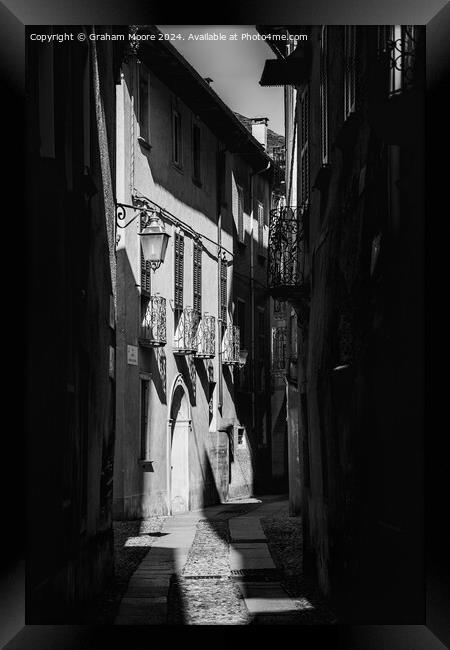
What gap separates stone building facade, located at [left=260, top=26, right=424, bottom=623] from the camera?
22.1 ft

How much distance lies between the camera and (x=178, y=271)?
8.10 metres

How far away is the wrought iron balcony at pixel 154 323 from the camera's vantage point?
7.97 meters

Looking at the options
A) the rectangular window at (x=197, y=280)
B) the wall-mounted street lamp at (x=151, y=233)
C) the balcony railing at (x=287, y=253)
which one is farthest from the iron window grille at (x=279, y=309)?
the wall-mounted street lamp at (x=151, y=233)

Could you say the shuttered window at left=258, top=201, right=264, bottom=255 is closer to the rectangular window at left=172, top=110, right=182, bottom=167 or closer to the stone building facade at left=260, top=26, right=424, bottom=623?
the stone building facade at left=260, top=26, right=424, bottom=623

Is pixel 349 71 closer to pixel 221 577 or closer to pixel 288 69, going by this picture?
pixel 288 69

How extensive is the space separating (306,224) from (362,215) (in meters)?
0.94

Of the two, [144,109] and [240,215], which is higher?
[144,109]

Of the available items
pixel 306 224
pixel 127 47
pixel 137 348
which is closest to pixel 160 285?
pixel 137 348

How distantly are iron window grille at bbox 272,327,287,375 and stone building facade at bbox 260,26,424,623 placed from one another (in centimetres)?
24

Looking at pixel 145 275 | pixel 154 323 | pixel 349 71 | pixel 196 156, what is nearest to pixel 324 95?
pixel 349 71

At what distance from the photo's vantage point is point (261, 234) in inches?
332

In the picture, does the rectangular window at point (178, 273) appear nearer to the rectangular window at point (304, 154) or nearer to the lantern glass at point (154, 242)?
the lantern glass at point (154, 242)

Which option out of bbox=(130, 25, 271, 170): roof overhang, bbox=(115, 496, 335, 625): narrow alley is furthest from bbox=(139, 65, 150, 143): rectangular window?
bbox=(115, 496, 335, 625): narrow alley

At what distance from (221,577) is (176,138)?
322 cm
